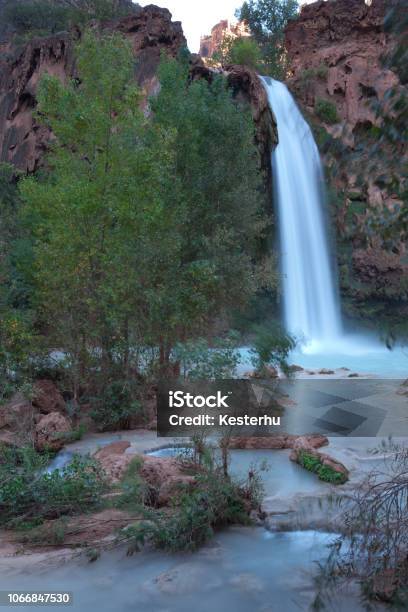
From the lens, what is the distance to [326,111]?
94.4ft

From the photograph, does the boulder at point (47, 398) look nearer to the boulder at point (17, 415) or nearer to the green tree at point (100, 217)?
the boulder at point (17, 415)

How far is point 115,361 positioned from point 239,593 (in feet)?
22.7

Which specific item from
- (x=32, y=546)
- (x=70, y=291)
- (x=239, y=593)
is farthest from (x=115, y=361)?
(x=239, y=593)

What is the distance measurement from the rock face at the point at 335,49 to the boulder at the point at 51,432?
22.3 meters

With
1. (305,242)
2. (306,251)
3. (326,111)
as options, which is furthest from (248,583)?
(326,111)

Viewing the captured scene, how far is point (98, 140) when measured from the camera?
1153 centimetres

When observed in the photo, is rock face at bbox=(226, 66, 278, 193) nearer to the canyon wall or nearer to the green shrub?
the canyon wall

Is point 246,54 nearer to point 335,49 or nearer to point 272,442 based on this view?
point 335,49

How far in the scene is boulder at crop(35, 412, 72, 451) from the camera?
30.3 feet

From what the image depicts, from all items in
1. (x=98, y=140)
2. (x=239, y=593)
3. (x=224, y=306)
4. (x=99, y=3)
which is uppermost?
(x=99, y=3)

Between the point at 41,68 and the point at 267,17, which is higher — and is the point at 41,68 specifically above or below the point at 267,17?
below

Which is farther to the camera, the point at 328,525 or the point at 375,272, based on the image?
the point at 375,272

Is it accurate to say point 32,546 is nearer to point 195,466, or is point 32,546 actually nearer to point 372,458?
point 195,466

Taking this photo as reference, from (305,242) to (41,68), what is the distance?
1518 cm
